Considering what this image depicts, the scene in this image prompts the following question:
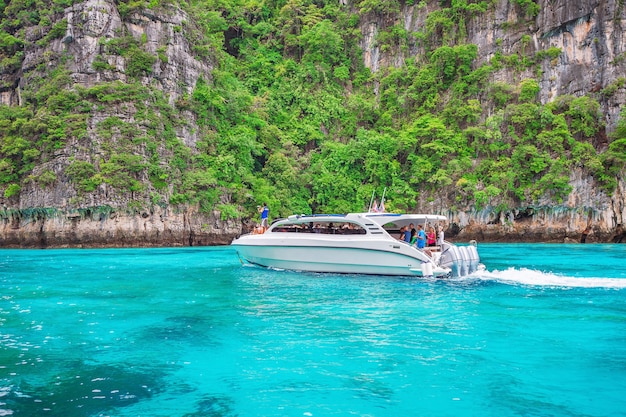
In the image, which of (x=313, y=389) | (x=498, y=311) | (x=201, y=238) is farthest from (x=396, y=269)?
(x=201, y=238)

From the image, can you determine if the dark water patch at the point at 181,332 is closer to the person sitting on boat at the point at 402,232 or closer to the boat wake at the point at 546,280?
the person sitting on boat at the point at 402,232

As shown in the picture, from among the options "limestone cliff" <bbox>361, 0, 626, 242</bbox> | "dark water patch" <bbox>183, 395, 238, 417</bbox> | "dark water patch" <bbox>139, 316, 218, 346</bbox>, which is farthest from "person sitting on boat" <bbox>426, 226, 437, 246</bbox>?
"limestone cliff" <bbox>361, 0, 626, 242</bbox>

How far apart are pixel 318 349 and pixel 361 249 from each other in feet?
27.8

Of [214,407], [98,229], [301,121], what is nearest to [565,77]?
[301,121]

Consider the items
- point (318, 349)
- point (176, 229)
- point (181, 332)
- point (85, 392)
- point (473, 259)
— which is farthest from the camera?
point (176, 229)

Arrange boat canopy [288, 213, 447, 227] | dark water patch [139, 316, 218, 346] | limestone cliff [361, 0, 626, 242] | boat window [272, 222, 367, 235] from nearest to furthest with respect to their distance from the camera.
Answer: dark water patch [139, 316, 218, 346], boat canopy [288, 213, 447, 227], boat window [272, 222, 367, 235], limestone cliff [361, 0, 626, 242]

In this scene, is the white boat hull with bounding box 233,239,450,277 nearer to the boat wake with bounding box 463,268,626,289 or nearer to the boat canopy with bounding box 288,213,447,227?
the boat canopy with bounding box 288,213,447,227

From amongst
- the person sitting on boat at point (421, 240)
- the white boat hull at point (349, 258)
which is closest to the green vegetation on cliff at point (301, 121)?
the white boat hull at point (349, 258)

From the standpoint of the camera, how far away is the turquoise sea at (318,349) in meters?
5.85

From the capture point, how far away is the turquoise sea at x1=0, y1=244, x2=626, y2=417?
19.2 feet

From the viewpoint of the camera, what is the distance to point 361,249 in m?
16.2

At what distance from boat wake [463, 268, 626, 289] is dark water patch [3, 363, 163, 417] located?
1120cm

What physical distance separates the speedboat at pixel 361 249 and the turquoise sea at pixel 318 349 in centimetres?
98

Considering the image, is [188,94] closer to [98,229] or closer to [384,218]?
[98,229]
